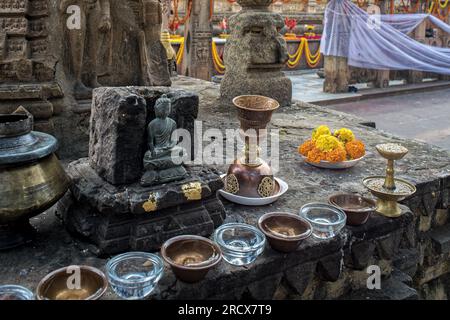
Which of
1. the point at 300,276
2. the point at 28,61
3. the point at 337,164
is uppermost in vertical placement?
the point at 28,61

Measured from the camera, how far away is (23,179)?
6.40ft

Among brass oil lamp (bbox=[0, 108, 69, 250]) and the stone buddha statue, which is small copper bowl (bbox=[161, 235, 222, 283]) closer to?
the stone buddha statue

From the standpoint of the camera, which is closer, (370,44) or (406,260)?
(406,260)

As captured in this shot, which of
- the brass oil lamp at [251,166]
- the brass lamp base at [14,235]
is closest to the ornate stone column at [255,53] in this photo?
the brass oil lamp at [251,166]

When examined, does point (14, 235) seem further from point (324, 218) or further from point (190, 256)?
point (324, 218)

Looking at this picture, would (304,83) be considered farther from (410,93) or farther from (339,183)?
(339,183)

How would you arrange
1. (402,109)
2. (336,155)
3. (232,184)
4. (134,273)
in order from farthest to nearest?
(402,109) → (336,155) → (232,184) → (134,273)

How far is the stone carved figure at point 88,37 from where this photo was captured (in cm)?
323

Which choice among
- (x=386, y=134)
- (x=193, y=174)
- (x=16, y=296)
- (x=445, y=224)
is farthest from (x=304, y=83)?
(x=16, y=296)

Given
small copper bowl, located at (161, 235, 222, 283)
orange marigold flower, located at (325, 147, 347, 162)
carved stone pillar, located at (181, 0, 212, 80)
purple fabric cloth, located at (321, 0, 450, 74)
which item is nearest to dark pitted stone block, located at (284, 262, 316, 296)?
small copper bowl, located at (161, 235, 222, 283)

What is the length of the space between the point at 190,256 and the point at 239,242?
29cm

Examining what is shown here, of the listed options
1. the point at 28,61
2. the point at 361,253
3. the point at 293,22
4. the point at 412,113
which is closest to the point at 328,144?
the point at 361,253

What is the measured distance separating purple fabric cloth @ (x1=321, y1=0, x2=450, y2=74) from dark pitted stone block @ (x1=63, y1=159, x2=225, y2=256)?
23.4ft

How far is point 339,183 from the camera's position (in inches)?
119
